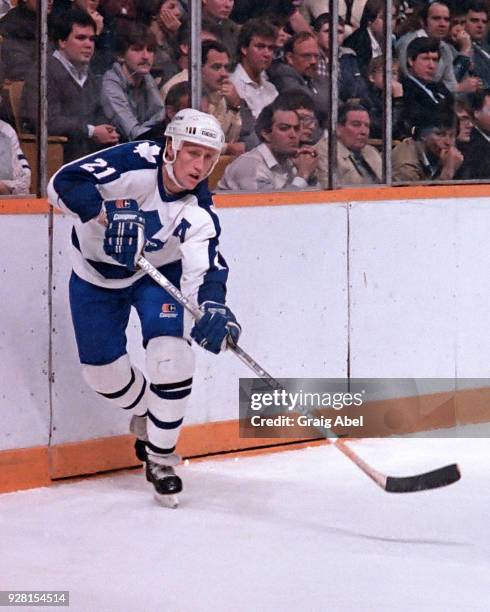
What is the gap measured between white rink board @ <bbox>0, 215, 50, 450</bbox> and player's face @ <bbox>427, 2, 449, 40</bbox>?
2138 millimetres

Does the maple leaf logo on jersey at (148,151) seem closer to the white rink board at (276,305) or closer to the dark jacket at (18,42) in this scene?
the dark jacket at (18,42)

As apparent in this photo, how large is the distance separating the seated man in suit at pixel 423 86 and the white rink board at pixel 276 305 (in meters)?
0.75

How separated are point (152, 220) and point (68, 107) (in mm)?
516

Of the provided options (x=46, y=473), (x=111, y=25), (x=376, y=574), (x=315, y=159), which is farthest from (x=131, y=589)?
(x=315, y=159)

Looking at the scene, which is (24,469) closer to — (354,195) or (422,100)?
(354,195)

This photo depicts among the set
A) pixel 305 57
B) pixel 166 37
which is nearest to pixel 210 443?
pixel 166 37

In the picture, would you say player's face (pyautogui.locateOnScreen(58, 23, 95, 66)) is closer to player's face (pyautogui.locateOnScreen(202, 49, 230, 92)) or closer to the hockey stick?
player's face (pyautogui.locateOnScreen(202, 49, 230, 92))

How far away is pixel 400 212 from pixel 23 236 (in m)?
1.62

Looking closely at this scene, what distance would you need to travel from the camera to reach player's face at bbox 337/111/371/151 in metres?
5.68

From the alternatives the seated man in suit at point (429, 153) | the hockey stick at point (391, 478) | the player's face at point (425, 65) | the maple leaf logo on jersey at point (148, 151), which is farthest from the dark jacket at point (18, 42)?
the player's face at point (425, 65)

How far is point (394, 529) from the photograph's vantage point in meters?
4.14

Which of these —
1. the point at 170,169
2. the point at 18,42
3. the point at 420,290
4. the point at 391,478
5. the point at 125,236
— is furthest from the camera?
the point at 420,290

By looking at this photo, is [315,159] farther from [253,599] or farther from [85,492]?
[253,599]

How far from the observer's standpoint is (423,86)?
6059 mm
